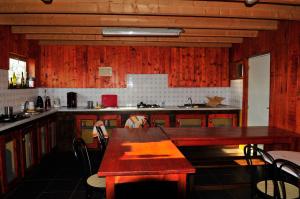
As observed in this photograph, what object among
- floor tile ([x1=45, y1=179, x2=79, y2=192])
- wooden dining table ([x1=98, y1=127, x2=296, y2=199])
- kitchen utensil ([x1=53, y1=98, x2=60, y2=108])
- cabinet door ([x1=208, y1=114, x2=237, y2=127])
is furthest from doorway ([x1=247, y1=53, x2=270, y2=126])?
kitchen utensil ([x1=53, y1=98, x2=60, y2=108])

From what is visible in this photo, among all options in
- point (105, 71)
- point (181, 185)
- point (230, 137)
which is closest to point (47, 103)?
point (105, 71)

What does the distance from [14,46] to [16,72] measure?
65 cm

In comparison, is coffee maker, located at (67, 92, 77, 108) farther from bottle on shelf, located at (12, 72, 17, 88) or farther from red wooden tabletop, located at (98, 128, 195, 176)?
red wooden tabletop, located at (98, 128, 195, 176)

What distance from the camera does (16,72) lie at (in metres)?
5.04

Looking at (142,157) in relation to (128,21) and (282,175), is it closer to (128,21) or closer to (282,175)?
(282,175)

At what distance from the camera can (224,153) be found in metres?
5.38

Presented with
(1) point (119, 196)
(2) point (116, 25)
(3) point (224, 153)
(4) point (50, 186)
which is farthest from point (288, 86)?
(4) point (50, 186)

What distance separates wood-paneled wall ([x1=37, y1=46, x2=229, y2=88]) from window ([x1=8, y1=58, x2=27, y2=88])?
0.55 metres

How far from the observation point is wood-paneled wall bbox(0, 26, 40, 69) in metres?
4.14

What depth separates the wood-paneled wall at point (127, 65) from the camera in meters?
5.79

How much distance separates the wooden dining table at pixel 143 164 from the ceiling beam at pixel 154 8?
1.65 m

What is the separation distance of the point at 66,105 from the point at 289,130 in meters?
4.51

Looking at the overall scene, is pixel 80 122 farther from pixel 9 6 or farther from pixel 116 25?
pixel 9 6

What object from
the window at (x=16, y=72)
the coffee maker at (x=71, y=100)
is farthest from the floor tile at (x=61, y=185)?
the coffee maker at (x=71, y=100)
